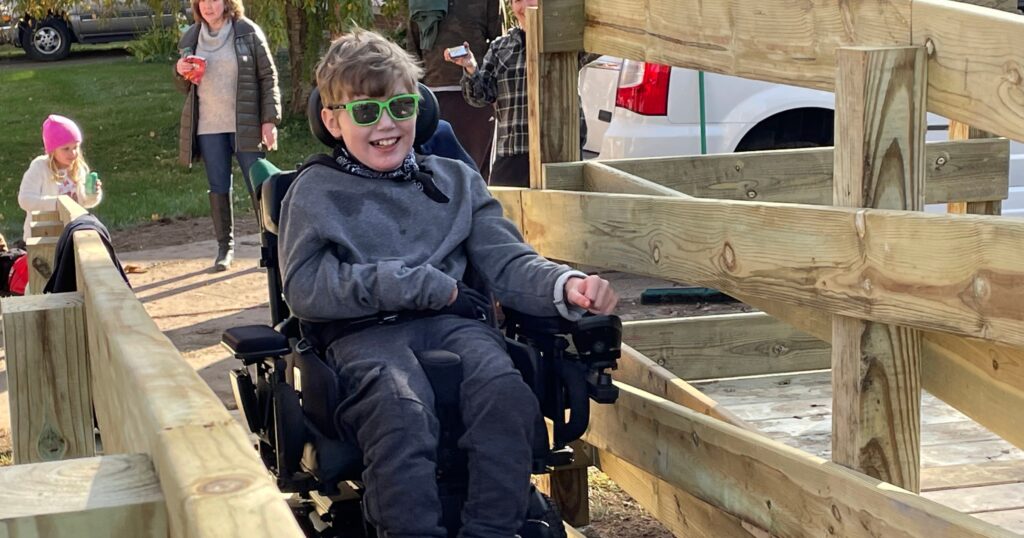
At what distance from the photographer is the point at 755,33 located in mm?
3432

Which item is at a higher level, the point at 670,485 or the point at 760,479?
the point at 760,479

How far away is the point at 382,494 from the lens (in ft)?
10.3

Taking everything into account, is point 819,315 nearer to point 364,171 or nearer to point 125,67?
point 364,171

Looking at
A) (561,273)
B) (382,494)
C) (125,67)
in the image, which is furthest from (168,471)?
(125,67)

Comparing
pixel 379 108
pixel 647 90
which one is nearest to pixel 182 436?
pixel 379 108

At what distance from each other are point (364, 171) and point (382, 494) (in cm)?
96

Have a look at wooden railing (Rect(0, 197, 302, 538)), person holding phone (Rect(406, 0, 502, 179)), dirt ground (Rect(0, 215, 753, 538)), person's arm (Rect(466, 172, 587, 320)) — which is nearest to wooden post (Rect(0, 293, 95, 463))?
wooden railing (Rect(0, 197, 302, 538))

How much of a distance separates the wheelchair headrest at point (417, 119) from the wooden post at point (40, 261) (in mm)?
913

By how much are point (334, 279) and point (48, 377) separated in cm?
80

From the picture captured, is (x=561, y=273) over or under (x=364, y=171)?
under

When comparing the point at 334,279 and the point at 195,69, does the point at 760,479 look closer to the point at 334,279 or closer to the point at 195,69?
the point at 334,279

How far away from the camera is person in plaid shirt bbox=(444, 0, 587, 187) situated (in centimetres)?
663

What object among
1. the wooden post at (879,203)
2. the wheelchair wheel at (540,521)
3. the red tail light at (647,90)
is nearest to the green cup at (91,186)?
the red tail light at (647,90)

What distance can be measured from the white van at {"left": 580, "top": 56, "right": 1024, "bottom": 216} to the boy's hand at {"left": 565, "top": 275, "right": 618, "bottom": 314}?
4.45 meters
